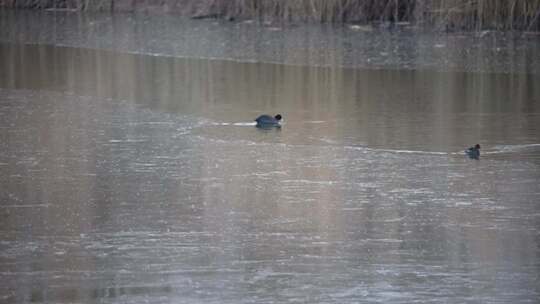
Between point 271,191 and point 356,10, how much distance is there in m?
12.1

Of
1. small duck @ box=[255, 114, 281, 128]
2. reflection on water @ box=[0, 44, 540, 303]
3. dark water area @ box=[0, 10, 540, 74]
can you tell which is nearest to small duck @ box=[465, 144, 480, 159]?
reflection on water @ box=[0, 44, 540, 303]

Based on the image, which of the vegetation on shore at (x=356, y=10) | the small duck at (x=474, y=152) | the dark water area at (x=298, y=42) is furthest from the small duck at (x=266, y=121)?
the vegetation on shore at (x=356, y=10)

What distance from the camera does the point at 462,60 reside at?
50.9 ft

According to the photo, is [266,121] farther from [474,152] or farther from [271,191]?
[271,191]

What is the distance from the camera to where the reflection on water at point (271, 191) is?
20.5 feet

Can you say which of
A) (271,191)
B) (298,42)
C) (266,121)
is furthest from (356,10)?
(271,191)

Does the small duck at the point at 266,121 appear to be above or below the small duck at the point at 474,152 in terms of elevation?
above

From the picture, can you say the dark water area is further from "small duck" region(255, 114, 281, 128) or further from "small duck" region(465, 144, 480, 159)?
"small duck" region(465, 144, 480, 159)

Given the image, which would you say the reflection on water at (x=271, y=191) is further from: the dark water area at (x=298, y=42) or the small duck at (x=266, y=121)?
the dark water area at (x=298, y=42)

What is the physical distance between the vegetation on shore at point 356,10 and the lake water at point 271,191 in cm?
435

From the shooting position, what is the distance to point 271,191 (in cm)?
835

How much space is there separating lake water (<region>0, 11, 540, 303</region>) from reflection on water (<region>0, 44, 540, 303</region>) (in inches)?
0.8

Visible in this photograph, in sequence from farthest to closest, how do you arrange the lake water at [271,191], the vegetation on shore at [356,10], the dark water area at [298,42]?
the vegetation on shore at [356,10], the dark water area at [298,42], the lake water at [271,191]

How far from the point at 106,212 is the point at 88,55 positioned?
9.24 metres
